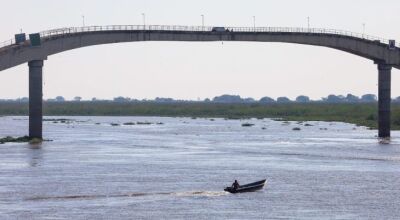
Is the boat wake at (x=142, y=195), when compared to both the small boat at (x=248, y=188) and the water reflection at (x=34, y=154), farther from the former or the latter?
the water reflection at (x=34, y=154)

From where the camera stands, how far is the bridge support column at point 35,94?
116375 mm

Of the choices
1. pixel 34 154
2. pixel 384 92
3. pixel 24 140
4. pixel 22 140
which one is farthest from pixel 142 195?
pixel 384 92

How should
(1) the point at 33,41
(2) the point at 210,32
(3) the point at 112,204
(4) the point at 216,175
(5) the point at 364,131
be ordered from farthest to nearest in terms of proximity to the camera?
(5) the point at 364,131 < (2) the point at 210,32 < (1) the point at 33,41 < (4) the point at 216,175 < (3) the point at 112,204

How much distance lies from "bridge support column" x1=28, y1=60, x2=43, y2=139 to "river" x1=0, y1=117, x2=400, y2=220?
2.87 m

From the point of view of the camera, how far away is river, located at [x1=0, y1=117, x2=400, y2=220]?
6131cm

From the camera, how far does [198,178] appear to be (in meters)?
78.6

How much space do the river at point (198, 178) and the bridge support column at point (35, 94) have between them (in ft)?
9.43

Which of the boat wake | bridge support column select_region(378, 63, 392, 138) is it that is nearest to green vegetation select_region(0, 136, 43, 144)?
bridge support column select_region(378, 63, 392, 138)

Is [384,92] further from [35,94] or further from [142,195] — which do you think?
[142,195]

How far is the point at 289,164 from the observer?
91.4 meters

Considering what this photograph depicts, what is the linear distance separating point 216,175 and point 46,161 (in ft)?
58.9

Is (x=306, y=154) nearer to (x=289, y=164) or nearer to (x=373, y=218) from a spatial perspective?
(x=289, y=164)

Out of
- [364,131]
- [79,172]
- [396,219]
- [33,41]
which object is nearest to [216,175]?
[79,172]

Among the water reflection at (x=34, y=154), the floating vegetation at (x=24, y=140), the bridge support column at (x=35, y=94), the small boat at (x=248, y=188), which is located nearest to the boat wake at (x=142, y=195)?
the small boat at (x=248, y=188)
